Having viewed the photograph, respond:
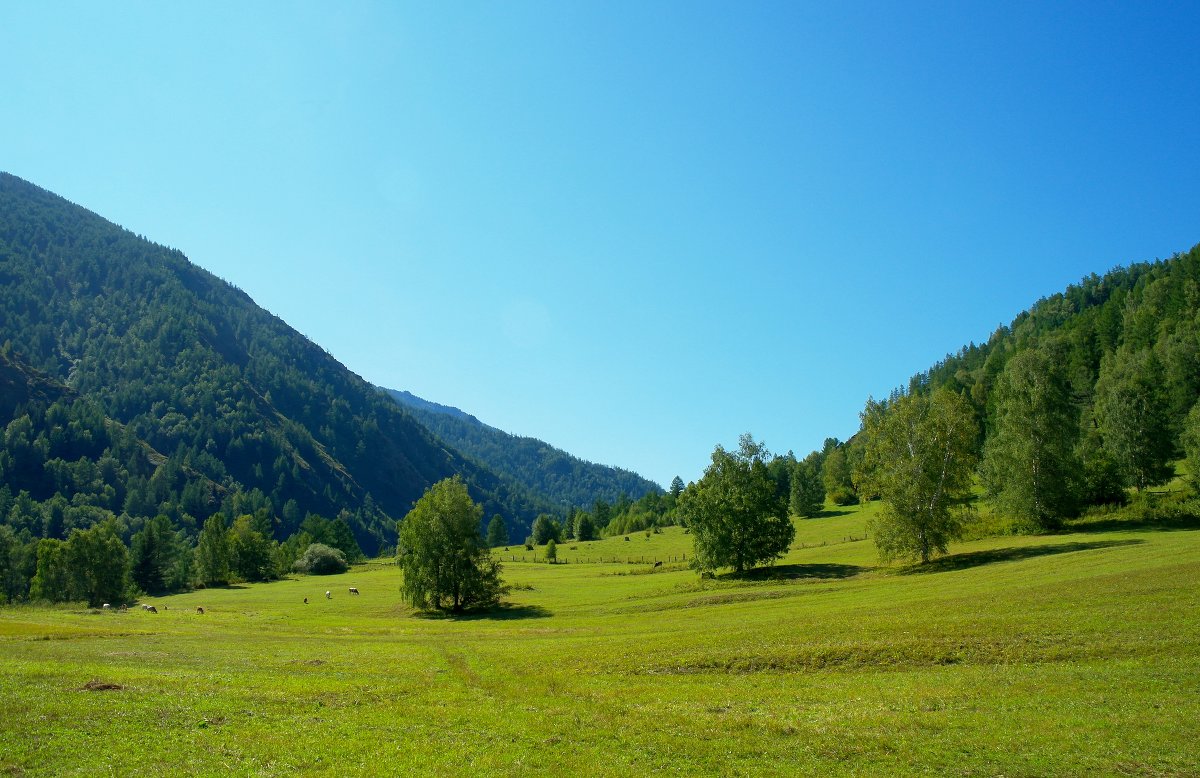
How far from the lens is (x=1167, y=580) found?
108 feet

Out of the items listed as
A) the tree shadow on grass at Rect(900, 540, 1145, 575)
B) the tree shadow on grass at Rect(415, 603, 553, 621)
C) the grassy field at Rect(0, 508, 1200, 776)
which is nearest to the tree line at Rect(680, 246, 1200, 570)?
the tree shadow on grass at Rect(900, 540, 1145, 575)

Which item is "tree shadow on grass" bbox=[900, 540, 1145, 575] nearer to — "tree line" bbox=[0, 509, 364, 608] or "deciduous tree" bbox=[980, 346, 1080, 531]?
"deciduous tree" bbox=[980, 346, 1080, 531]

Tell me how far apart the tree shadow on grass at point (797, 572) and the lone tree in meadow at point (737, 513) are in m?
1.46

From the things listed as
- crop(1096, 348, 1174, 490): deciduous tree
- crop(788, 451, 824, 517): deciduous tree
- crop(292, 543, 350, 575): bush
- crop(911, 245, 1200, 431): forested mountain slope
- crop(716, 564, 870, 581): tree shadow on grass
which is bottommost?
crop(292, 543, 350, 575): bush

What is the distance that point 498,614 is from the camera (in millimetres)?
60688

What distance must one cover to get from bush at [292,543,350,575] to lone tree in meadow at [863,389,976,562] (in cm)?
11302

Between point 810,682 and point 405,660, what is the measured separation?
21.1 metres

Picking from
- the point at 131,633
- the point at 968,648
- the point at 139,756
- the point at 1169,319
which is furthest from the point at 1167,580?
the point at 1169,319

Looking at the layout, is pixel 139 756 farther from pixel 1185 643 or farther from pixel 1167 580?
pixel 1167 580

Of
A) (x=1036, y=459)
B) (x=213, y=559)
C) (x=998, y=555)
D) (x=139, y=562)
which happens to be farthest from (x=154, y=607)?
(x=1036, y=459)

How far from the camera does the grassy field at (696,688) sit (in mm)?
17641

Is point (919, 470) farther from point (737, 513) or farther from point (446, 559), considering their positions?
point (446, 559)

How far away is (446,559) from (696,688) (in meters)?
43.8

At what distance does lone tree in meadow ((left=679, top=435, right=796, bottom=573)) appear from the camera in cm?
7025
